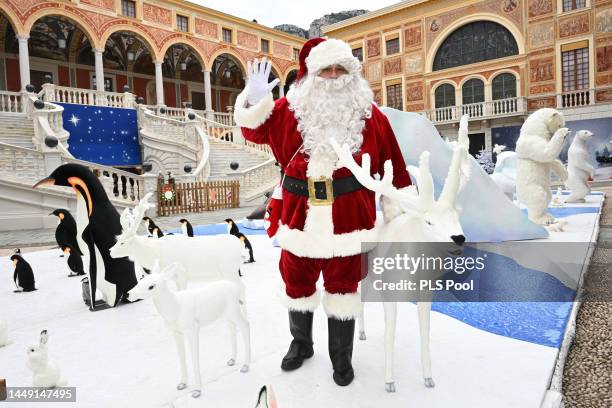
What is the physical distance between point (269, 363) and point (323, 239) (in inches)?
32.9

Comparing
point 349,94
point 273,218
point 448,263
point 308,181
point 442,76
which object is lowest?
point 448,263

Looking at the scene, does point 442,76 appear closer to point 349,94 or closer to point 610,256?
point 610,256

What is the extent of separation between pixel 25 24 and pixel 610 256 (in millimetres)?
19094

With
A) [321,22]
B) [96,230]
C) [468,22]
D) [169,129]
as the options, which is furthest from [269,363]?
[321,22]

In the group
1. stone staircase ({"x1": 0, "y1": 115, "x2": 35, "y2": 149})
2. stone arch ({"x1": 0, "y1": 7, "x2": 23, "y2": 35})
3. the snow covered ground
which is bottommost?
the snow covered ground

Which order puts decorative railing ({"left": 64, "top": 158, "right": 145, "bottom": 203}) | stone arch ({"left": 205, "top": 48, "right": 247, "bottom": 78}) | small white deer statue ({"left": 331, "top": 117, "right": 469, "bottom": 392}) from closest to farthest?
1. small white deer statue ({"left": 331, "top": 117, "right": 469, "bottom": 392})
2. decorative railing ({"left": 64, "top": 158, "right": 145, "bottom": 203})
3. stone arch ({"left": 205, "top": 48, "right": 247, "bottom": 78})

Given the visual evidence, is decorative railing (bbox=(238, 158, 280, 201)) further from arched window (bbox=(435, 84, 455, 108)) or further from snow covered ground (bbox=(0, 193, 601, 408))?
arched window (bbox=(435, 84, 455, 108))

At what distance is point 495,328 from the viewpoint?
2.73 m

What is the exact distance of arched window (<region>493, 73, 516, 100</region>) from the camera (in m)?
21.2

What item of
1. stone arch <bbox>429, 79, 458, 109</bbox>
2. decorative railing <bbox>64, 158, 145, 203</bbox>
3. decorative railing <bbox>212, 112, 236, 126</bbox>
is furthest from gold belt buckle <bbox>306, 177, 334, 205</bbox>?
stone arch <bbox>429, 79, 458, 109</bbox>

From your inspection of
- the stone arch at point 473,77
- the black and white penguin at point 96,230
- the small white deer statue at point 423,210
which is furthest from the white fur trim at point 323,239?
the stone arch at point 473,77

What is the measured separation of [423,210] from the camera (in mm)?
1864

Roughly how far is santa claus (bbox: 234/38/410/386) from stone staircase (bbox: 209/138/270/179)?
474 inches

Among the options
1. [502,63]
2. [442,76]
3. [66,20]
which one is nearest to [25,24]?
[66,20]
